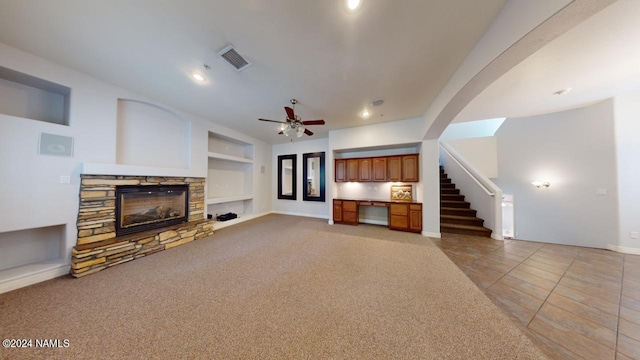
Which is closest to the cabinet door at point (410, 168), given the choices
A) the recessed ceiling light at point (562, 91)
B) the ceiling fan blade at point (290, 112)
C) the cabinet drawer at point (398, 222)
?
the cabinet drawer at point (398, 222)

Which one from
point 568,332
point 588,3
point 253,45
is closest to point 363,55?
point 253,45

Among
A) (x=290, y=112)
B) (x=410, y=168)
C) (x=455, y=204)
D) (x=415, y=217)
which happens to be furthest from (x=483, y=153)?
(x=290, y=112)

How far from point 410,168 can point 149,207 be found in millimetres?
6193

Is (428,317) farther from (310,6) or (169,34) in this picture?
(169,34)

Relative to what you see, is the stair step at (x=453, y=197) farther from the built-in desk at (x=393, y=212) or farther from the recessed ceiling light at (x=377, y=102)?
the recessed ceiling light at (x=377, y=102)

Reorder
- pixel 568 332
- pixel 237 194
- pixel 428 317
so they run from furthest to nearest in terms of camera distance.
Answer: pixel 237 194
pixel 428 317
pixel 568 332

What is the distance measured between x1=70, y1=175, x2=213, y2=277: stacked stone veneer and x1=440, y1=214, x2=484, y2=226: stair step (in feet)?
21.5

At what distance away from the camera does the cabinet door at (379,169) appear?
4.78 meters

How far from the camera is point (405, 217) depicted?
4414mm

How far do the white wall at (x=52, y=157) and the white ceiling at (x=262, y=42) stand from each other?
0.23 m

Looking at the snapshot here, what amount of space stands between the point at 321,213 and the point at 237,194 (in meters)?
2.99

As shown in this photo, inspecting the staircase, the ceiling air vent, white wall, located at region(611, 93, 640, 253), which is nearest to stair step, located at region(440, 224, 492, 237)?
the staircase

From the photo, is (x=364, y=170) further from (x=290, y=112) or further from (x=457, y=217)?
(x=290, y=112)

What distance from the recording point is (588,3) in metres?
1.10
